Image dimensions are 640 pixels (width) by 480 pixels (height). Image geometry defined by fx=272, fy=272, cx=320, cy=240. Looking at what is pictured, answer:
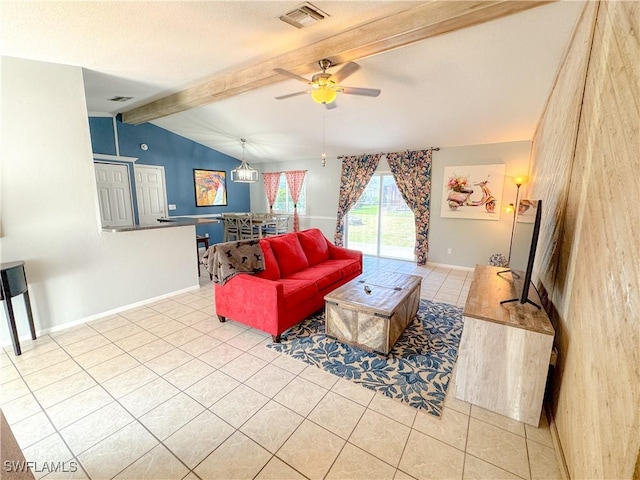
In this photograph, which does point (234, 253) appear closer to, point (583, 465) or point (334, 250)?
point (334, 250)

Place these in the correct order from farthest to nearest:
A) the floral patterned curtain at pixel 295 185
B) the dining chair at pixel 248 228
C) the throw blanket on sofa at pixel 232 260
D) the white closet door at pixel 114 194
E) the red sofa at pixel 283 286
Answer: the floral patterned curtain at pixel 295 185, the dining chair at pixel 248 228, the white closet door at pixel 114 194, the throw blanket on sofa at pixel 232 260, the red sofa at pixel 283 286

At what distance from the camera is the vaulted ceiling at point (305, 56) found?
6.70 ft

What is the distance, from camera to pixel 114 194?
5293 mm

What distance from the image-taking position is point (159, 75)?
125 inches

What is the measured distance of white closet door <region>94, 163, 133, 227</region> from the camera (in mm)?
5113

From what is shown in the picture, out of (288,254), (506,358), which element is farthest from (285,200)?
(506,358)

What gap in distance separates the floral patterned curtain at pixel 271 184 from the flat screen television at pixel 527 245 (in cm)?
605

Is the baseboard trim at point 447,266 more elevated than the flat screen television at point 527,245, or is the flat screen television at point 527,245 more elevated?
the flat screen television at point 527,245

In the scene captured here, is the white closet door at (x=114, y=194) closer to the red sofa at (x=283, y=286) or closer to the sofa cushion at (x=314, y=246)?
the red sofa at (x=283, y=286)

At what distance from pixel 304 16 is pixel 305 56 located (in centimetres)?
47

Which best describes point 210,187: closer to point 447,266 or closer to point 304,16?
point 304,16

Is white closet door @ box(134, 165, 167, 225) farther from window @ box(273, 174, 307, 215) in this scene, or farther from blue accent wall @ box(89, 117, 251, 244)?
window @ box(273, 174, 307, 215)

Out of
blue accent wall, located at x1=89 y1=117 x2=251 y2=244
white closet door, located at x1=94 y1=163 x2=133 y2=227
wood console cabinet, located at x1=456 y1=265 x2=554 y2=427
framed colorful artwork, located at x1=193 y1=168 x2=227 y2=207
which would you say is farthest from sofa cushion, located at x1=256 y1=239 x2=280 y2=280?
framed colorful artwork, located at x1=193 y1=168 x2=227 y2=207

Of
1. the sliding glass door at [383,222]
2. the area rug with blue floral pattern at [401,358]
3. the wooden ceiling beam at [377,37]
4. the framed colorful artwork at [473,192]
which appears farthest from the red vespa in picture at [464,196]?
the wooden ceiling beam at [377,37]
